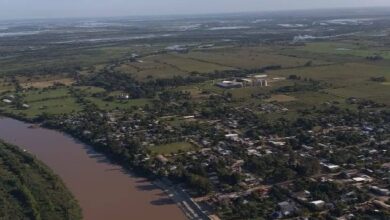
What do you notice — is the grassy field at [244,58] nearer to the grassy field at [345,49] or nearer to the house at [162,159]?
the grassy field at [345,49]

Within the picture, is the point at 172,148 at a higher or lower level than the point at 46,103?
higher

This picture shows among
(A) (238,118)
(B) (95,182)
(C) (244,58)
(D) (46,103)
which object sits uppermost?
(A) (238,118)

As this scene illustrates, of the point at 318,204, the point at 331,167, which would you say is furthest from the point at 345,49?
the point at 318,204

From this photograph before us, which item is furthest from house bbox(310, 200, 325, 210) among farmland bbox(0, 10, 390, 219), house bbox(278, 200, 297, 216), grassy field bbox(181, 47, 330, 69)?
grassy field bbox(181, 47, 330, 69)

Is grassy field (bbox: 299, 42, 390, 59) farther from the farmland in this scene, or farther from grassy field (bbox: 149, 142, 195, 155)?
grassy field (bbox: 149, 142, 195, 155)

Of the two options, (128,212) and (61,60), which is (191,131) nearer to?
(128,212)

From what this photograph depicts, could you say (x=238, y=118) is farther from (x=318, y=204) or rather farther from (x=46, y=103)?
(x=46, y=103)
